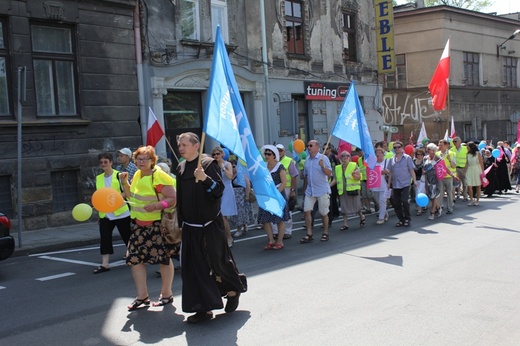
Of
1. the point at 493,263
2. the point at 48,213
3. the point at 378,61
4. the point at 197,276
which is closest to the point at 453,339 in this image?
the point at 197,276

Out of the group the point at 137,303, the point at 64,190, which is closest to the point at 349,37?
the point at 64,190

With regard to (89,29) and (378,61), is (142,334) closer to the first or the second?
(89,29)

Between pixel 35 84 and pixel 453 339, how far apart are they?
1196 centimetres

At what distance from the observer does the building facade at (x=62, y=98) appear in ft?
42.6

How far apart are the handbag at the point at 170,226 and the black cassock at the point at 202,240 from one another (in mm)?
395

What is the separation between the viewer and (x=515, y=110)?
124ft

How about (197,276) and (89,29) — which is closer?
(197,276)

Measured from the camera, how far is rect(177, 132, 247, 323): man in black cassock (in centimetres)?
531

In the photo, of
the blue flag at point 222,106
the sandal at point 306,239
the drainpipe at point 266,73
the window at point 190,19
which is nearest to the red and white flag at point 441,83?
the drainpipe at point 266,73

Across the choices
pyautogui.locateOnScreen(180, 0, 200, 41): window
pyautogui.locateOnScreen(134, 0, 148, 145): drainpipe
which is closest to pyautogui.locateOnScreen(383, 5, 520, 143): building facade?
pyautogui.locateOnScreen(180, 0, 200, 41): window

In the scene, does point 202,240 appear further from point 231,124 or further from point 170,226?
point 231,124

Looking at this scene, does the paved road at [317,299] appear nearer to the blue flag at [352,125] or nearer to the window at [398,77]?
the blue flag at [352,125]

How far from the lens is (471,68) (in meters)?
34.3

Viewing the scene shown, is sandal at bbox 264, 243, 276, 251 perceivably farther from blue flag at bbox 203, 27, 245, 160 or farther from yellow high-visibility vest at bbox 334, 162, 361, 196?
blue flag at bbox 203, 27, 245, 160
